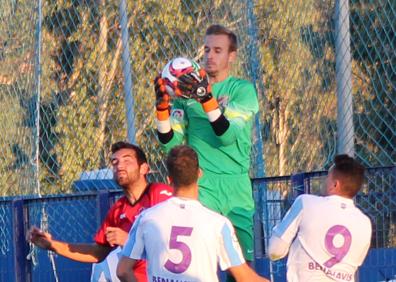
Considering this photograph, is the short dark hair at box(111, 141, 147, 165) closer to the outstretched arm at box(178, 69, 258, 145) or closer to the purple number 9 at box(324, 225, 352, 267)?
the outstretched arm at box(178, 69, 258, 145)

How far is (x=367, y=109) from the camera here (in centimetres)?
966

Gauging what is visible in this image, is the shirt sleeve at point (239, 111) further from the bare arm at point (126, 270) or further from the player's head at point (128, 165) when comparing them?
the bare arm at point (126, 270)

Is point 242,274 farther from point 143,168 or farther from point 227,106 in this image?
point 143,168

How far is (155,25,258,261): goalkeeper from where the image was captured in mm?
7797

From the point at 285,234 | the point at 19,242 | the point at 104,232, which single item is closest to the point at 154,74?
the point at 19,242

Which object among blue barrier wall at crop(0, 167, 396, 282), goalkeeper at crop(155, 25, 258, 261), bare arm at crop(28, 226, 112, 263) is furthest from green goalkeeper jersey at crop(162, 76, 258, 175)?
blue barrier wall at crop(0, 167, 396, 282)

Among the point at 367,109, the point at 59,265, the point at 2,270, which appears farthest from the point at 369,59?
the point at 2,270

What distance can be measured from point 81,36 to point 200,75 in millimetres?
4554

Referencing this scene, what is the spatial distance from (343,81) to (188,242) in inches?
125

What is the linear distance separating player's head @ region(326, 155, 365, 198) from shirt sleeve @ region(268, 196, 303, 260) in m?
0.22

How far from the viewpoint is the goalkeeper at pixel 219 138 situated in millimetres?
7797

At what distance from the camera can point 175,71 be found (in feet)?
24.9

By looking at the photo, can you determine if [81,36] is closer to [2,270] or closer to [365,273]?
[2,270]

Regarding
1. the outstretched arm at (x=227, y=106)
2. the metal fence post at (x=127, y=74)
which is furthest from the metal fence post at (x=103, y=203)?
the outstretched arm at (x=227, y=106)
